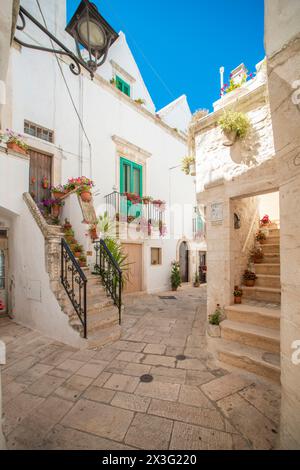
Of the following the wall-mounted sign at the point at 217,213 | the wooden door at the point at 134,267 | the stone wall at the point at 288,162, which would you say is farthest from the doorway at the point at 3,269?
the stone wall at the point at 288,162

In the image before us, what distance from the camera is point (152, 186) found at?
1009 centimetres

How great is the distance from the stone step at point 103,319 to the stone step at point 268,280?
10.5ft

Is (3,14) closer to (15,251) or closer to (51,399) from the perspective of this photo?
(51,399)

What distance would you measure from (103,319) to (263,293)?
331cm

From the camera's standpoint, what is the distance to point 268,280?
4.31 m

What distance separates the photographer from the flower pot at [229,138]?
12.6 feet

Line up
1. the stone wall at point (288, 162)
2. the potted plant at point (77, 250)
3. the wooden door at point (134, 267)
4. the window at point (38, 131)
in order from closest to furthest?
the stone wall at point (288, 162)
the potted plant at point (77, 250)
the window at point (38, 131)
the wooden door at point (134, 267)

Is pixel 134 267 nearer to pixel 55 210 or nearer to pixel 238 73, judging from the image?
pixel 55 210

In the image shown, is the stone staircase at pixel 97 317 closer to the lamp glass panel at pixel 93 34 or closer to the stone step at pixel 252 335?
the stone step at pixel 252 335

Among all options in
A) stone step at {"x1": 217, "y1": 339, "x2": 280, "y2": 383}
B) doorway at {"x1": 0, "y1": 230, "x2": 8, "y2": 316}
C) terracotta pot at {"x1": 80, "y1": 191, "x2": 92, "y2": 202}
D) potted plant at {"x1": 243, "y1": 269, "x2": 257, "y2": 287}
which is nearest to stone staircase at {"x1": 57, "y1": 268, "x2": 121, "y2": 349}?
stone step at {"x1": 217, "y1": 339, "x2": 280, "y2": 383}

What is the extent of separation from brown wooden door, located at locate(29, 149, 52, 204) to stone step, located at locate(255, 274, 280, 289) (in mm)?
6471

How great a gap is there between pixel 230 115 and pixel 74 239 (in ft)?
15.2

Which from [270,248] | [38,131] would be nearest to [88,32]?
[270,248]
